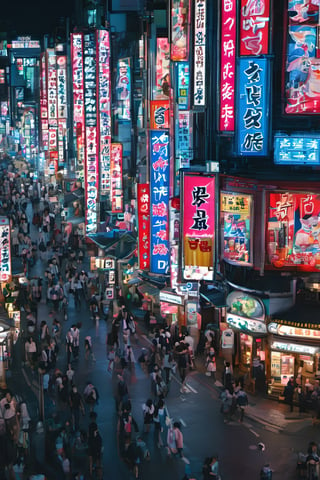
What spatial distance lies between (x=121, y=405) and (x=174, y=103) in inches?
538

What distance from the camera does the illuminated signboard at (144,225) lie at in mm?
37375

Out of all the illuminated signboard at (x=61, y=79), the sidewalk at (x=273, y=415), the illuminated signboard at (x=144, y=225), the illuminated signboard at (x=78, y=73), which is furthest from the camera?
the illuminated signboard at (x=61, y=79)

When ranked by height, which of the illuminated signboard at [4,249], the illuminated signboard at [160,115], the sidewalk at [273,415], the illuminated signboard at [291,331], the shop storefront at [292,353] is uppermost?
the illuminated signboard at [160,115]

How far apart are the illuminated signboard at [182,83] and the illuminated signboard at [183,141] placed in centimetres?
57

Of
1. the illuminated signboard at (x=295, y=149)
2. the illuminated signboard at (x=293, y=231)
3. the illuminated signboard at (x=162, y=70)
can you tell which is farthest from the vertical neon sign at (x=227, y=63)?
the illuminated signboard at (x=162, y=70)

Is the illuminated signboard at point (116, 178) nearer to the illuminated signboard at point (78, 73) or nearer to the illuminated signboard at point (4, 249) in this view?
the illuminated signboard at point (78, 73)

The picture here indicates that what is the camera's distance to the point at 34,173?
99.7m

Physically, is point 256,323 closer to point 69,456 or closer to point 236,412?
point 236,412

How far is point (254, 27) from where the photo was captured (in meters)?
30.8

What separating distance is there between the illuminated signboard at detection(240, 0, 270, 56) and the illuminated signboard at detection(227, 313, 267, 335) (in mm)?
9086

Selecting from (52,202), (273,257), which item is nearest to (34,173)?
(52,202)

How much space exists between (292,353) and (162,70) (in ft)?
57.0

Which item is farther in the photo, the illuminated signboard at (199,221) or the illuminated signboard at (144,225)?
the illuminated signboard at (144,225)

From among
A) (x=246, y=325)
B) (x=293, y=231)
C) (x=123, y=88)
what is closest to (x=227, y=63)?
(x=293, y=231)
